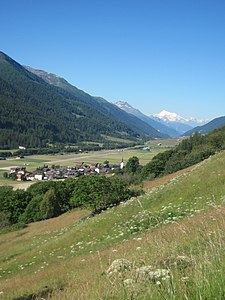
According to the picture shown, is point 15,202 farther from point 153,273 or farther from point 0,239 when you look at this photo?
point 153,273

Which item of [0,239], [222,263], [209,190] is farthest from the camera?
[0,239]

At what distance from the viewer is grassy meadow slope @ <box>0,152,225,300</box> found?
17.1ft

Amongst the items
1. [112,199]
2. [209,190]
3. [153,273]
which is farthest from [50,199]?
[153,273]

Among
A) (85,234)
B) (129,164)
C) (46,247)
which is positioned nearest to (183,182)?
(85,234)

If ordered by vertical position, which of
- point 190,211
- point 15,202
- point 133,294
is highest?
point 133,294

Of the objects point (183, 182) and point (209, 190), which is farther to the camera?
point (183, 182)

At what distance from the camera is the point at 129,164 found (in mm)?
131000

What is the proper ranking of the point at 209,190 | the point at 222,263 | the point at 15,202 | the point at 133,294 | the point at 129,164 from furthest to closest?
the point at 129,164 → the point at 15,202 → the point at 209,190 → the point at 222,263 → the point at 133,294

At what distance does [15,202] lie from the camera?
75.3m

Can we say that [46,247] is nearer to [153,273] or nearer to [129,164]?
[153,273]

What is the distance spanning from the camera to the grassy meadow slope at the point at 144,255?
520 cm

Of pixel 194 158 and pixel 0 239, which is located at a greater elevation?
pixel 194 158

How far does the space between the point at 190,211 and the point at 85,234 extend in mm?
9161

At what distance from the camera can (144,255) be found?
8.62 m
